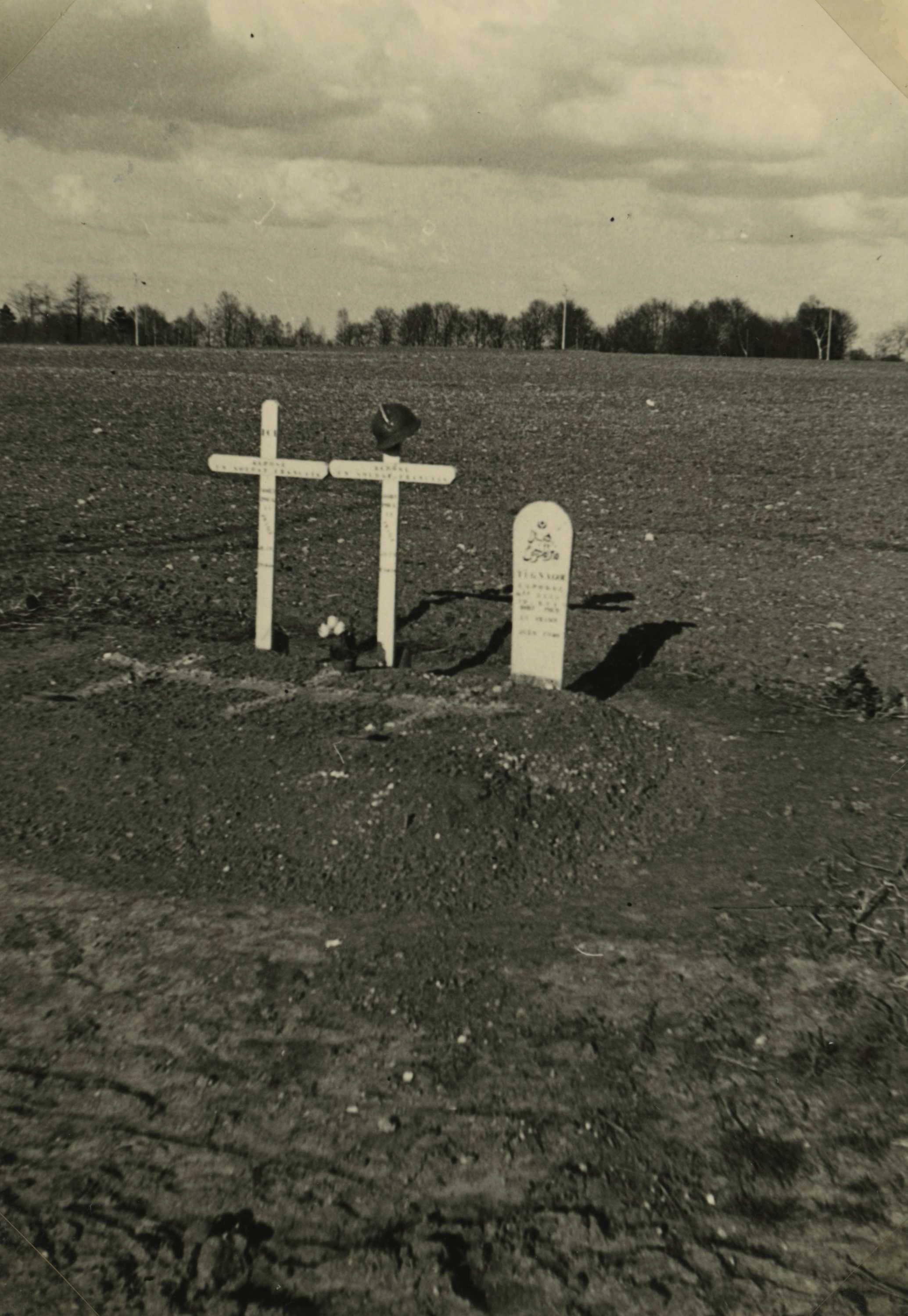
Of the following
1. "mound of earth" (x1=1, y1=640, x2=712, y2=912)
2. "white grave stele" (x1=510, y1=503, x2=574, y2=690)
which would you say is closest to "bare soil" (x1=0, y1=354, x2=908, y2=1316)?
"mound of earth" (x1=1, y1=640, x2=712, y2=912)

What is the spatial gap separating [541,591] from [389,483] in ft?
3.90

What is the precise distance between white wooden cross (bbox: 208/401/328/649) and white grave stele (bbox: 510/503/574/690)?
1.45 metres

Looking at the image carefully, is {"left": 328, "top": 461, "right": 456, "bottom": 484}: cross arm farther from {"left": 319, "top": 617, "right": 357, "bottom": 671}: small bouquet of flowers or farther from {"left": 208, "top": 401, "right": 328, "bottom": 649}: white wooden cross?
{"left": 319, "top": 617, "right": 357, "bottom": 671}: small bouquet of flowers

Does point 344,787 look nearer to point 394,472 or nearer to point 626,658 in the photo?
point 394,472

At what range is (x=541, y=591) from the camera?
20.5ft

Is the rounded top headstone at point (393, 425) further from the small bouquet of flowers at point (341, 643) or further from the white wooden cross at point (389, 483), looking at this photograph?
the small bouquet of flowers at point (341, 643)

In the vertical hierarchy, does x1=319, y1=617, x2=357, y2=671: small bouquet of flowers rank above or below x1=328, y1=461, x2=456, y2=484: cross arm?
below

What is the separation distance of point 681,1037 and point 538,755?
2061 millimetres

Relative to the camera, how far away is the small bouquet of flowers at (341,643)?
6680 mm

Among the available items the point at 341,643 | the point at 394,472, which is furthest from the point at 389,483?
the point at 341,643

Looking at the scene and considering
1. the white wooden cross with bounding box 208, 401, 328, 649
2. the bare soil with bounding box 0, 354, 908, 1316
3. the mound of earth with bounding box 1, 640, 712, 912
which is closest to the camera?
the bare soil with bounding box 0, 354, 908, 1316

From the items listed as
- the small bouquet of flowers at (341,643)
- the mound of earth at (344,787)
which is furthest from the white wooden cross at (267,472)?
the mound of earth at (344,787)

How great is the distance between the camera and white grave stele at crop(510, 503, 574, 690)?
611 cm

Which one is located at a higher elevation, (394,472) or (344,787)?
(394,472)
